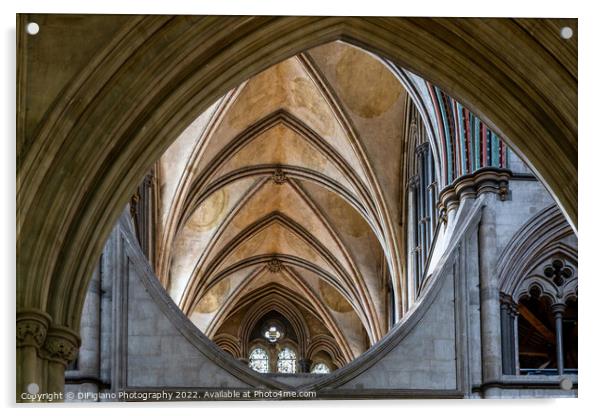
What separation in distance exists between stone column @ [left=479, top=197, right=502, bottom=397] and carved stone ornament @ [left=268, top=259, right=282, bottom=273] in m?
11.8

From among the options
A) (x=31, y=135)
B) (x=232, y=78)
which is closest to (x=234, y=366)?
(x=232, y=78)

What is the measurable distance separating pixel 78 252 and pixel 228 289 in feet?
56.7

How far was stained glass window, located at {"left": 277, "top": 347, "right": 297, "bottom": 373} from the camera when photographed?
30828 mm

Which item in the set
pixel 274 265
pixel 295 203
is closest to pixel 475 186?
pixel 295 203

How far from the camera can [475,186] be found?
17828mm

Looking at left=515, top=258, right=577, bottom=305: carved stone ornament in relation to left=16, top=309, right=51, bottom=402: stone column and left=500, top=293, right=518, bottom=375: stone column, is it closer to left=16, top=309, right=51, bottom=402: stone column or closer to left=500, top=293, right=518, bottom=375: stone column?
left=500, top=293, right=518, bottom=375: stone column

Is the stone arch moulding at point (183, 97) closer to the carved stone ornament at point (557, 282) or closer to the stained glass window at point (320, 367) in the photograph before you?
the carved stone ornament at point (557, 282)

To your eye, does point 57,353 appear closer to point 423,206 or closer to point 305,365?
point 423,206

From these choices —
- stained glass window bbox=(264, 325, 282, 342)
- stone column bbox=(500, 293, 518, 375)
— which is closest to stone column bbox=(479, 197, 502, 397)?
stone column bbox=(500, 293, 518, 375)

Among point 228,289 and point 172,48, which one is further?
point 228,289

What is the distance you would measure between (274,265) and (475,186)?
1187 cm

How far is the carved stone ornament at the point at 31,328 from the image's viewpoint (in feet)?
37.6

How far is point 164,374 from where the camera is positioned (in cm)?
1545
